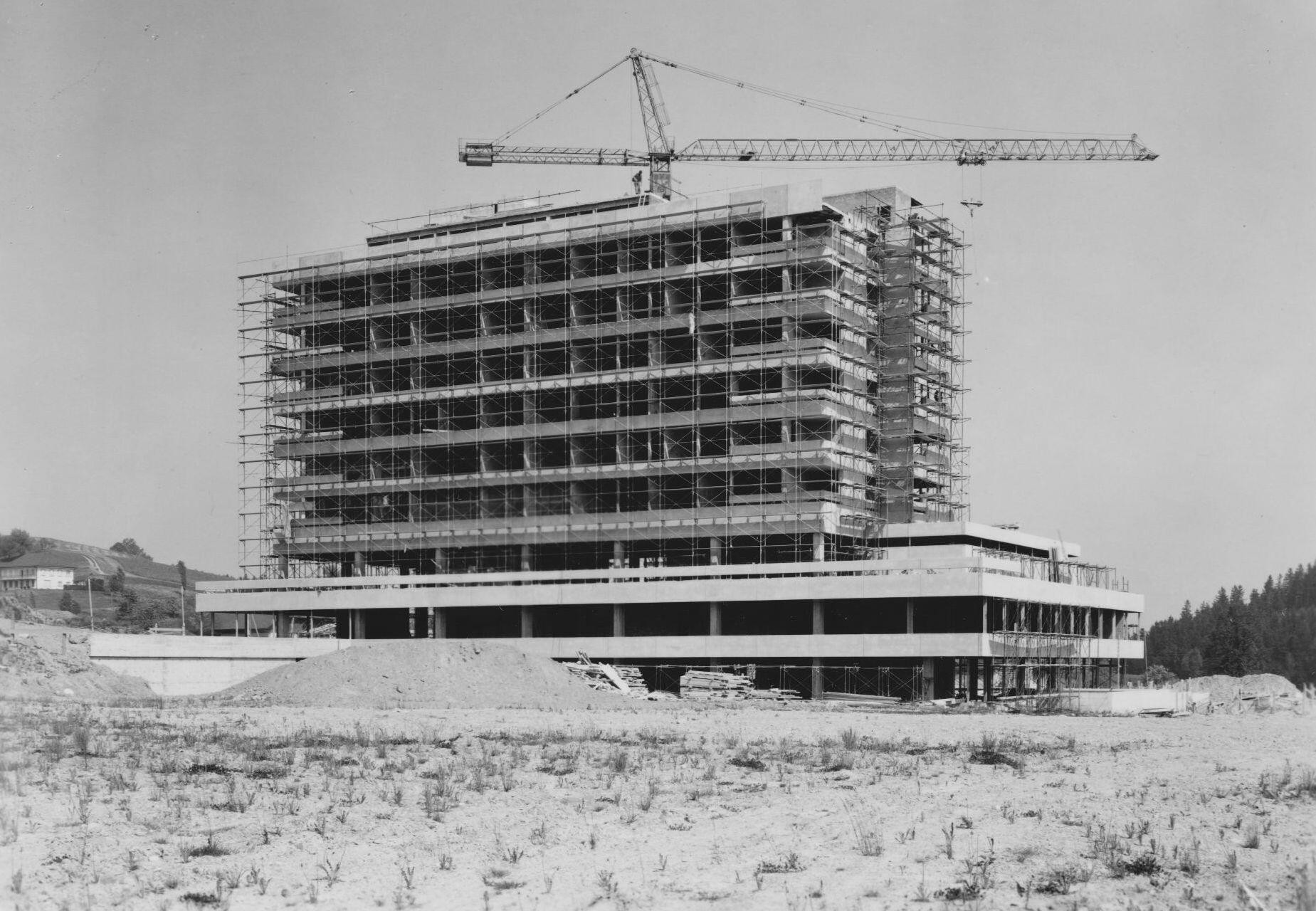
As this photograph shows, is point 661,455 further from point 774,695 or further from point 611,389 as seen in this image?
point 774,695

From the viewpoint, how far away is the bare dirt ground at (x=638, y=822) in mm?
15719

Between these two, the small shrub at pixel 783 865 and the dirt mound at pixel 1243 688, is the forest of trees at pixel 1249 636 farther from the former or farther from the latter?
the small shrub at pixel 783 865

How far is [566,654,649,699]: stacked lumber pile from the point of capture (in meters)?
62.8

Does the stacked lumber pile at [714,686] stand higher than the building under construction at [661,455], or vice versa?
the building under construction at [661,455]

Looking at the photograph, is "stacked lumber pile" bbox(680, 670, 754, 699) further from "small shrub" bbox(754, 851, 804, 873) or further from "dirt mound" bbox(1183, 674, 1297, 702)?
"small shrub" bbox(754, 851, 804, 873)

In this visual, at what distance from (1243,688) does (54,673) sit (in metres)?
53.5

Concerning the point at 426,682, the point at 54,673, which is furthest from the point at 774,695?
the point at 54,673

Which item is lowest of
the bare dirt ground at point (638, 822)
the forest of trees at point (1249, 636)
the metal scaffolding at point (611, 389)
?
the forest of trees at point (1249, 636)

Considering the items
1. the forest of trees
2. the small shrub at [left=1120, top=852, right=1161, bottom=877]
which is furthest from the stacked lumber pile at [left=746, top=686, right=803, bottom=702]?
the forest of trees

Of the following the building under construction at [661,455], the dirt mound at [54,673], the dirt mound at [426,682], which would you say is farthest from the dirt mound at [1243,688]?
the dirt mound at [54,673]

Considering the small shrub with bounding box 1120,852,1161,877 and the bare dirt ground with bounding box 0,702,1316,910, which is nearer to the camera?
the bare dirt ground with bounding box 0,702,1316,910

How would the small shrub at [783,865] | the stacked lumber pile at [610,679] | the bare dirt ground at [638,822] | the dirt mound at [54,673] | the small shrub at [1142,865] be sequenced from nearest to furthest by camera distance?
the bare dirt ground at [638,822] < the small shrub at [1142,865] < the small shrub at [783,865] < the dirt mound at [54,673] < the stacked lumber pile at [610,679]

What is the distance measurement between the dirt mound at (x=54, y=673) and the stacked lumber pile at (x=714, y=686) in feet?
79.5

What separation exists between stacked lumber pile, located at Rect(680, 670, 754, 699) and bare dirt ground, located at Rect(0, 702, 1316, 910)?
1448 inches
